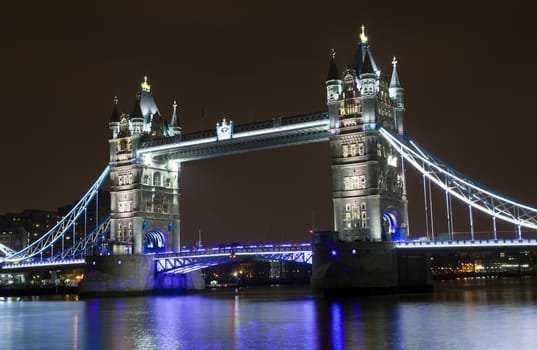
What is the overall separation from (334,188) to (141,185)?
2520 centimetres

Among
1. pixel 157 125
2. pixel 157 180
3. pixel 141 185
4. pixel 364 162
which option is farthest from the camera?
pixel 157 125

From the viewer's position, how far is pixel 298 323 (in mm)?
38000

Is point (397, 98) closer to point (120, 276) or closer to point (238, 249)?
point (238, 249)

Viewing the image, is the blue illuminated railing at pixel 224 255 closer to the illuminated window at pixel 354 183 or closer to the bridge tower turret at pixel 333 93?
the illuminated window at pixel 354 183

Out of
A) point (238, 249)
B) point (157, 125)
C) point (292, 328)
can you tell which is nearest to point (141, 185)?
point (157, 125)

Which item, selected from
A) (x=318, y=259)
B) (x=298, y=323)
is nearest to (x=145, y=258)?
(x=318, y=259)

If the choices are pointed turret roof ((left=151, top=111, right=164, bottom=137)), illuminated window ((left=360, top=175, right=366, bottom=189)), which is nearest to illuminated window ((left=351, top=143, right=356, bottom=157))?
illuminated window ((left=360, top=175, right=366, bottom=189))

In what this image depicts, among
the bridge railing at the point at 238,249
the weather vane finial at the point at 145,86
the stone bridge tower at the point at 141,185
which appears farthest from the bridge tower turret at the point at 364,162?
the weather vane finial at the point at 145,86

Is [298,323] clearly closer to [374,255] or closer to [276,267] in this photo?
[374,255]

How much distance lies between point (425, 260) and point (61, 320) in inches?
1343

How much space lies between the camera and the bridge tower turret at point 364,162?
207 ft

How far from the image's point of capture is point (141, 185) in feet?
265

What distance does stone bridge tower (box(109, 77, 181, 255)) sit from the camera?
81.0 m

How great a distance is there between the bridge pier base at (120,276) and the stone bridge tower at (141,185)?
2252 millimetres
